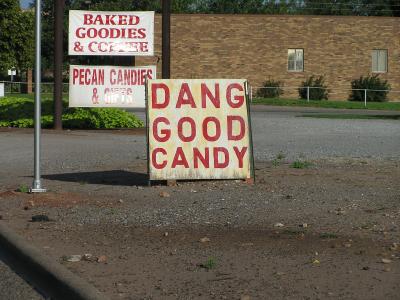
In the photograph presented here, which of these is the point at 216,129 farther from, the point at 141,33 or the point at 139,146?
the point at 141,33

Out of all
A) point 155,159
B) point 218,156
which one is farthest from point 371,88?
point 155,159

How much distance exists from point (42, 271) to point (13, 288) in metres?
0.27

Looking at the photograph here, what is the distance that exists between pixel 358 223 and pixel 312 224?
468 mm

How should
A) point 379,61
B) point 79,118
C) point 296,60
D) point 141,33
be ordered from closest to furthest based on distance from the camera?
point 141,33 → point 79,118 → point 296,60 → point 379,61

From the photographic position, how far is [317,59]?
59406 millimetres

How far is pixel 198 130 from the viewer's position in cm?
1336

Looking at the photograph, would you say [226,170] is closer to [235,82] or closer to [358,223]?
[235,82]

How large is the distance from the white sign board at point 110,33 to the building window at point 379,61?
127 feet

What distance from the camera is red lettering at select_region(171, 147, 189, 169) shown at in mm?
13227

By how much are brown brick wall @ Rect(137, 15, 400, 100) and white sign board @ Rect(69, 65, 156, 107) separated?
1295 inches

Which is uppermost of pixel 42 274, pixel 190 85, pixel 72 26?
pixel 72 26

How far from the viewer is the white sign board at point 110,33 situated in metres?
23.2

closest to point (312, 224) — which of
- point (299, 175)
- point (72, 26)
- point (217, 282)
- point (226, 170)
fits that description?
point (217, 282)

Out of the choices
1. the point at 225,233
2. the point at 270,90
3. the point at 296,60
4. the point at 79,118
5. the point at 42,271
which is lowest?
the point at 42,271
